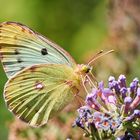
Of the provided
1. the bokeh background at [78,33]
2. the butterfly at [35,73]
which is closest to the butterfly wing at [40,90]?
the butterfly at [35,73]

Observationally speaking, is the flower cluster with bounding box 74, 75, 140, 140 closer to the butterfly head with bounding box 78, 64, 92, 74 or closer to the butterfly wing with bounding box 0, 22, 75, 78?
the butterfly head with bounding box 78, 64, 92, 74

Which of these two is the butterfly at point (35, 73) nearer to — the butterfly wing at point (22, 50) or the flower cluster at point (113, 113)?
the butterfly wing at point (22, 50)

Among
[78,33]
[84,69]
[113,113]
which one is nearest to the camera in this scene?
[113,113]

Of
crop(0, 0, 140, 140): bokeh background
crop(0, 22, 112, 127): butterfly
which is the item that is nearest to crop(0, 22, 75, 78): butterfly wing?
crop(0, 22, 112, 127): butterfly

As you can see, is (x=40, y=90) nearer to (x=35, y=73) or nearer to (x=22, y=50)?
(x=35, y=73)

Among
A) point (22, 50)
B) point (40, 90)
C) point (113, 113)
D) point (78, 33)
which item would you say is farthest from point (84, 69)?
point (78, 33)

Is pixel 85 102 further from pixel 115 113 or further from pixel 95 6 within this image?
pixel 95 6

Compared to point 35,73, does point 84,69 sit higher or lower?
lower

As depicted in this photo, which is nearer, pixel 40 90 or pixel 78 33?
pixel 40 90
